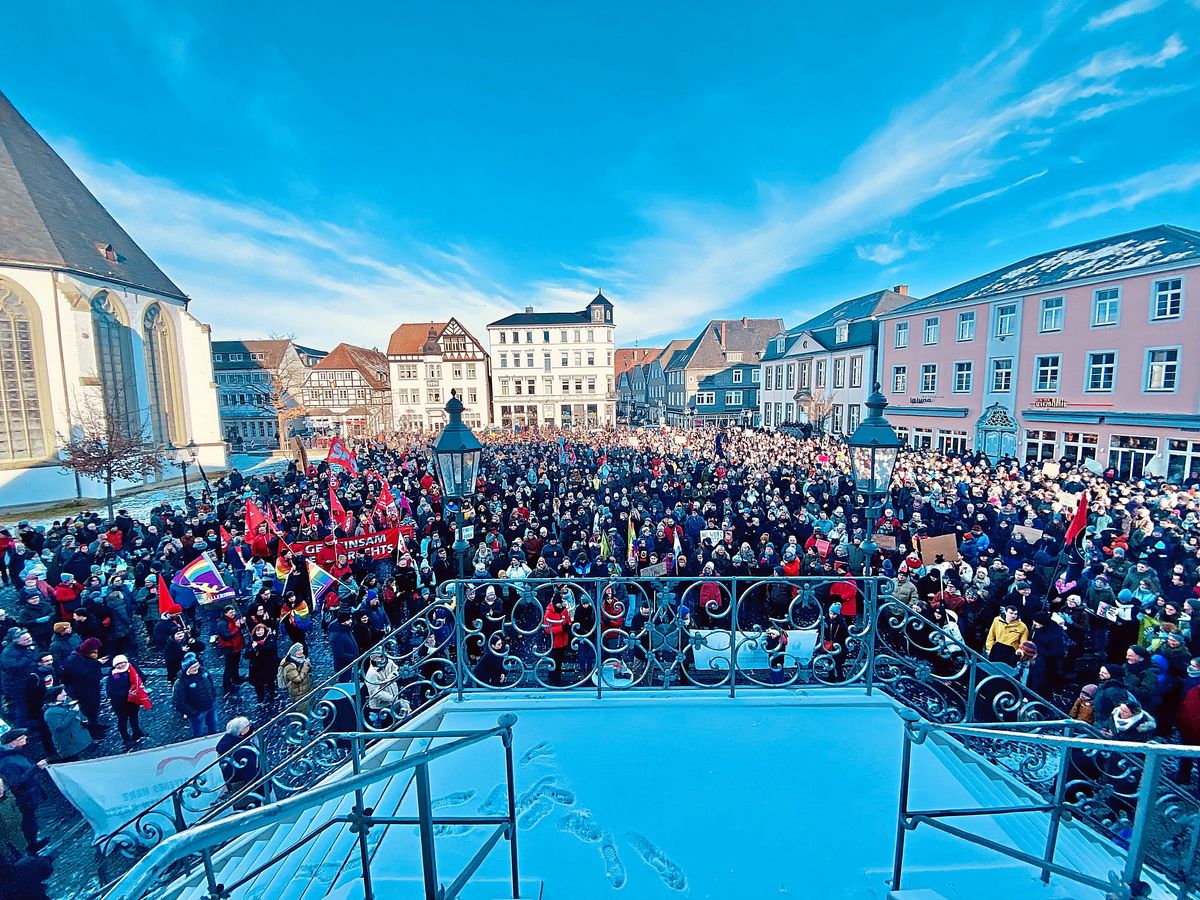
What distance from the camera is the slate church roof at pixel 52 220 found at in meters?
23.8

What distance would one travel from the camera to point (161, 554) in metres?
12.5

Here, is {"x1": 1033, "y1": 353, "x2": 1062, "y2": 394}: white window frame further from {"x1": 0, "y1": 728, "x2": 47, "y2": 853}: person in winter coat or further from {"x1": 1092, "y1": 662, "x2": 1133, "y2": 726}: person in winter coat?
{"x1": 0, "y1": 728, "x2": 47, "y2": 853}: person in winter coat

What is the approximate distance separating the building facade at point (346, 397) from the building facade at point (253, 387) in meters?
1.74

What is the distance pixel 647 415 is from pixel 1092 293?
53.8m

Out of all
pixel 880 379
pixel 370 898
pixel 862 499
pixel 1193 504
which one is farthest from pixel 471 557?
pixel 880 379

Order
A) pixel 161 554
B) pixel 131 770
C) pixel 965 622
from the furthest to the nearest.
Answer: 1. pixel 161 554
2. pixel 965 622
3. pixel 131 770

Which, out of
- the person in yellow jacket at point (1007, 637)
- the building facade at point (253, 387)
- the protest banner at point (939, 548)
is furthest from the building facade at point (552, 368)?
the person in yellow jacket at point (1007, 637)

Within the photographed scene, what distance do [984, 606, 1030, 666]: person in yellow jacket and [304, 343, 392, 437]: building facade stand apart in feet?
171

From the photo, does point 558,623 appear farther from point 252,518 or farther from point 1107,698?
point 252,518

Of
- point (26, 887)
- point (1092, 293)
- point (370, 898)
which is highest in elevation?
point (1092, 293)

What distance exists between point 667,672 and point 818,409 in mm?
39013

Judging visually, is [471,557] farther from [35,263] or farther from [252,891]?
[35,263]

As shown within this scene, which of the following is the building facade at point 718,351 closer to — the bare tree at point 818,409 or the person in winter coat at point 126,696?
the bare tree at point 818,409

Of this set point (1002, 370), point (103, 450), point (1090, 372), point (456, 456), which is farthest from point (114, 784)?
point (1002, 370)
